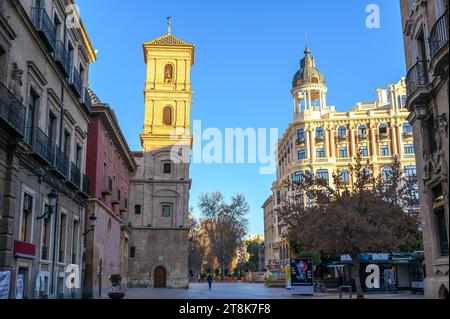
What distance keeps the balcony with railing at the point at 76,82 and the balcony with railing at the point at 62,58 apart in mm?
683

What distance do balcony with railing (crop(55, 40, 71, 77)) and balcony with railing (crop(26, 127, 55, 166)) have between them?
10.5ft

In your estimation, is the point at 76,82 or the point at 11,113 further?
the point at 76,82

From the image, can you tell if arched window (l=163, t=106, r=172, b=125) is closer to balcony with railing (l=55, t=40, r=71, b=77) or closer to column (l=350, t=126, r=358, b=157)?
balcony with railing (l=55, t=40, r=71, b=77)

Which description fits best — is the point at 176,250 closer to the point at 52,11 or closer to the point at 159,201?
the point at 159,201

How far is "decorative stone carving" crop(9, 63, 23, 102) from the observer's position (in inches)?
587

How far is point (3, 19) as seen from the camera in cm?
1355

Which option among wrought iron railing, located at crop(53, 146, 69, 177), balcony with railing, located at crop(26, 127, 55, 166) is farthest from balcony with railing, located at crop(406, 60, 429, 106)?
A: wrought iron railing, located at crop(53, 146, 69, 177)

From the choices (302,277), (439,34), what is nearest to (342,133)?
(302,277)

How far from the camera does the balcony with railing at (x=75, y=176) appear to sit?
22.3m

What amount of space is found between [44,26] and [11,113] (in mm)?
4795

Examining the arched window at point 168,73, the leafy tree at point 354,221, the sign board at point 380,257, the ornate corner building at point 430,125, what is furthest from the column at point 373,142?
the ornate corner building at point 430,125

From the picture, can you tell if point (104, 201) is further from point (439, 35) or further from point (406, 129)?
point (406, 129)

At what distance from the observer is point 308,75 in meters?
77.3
